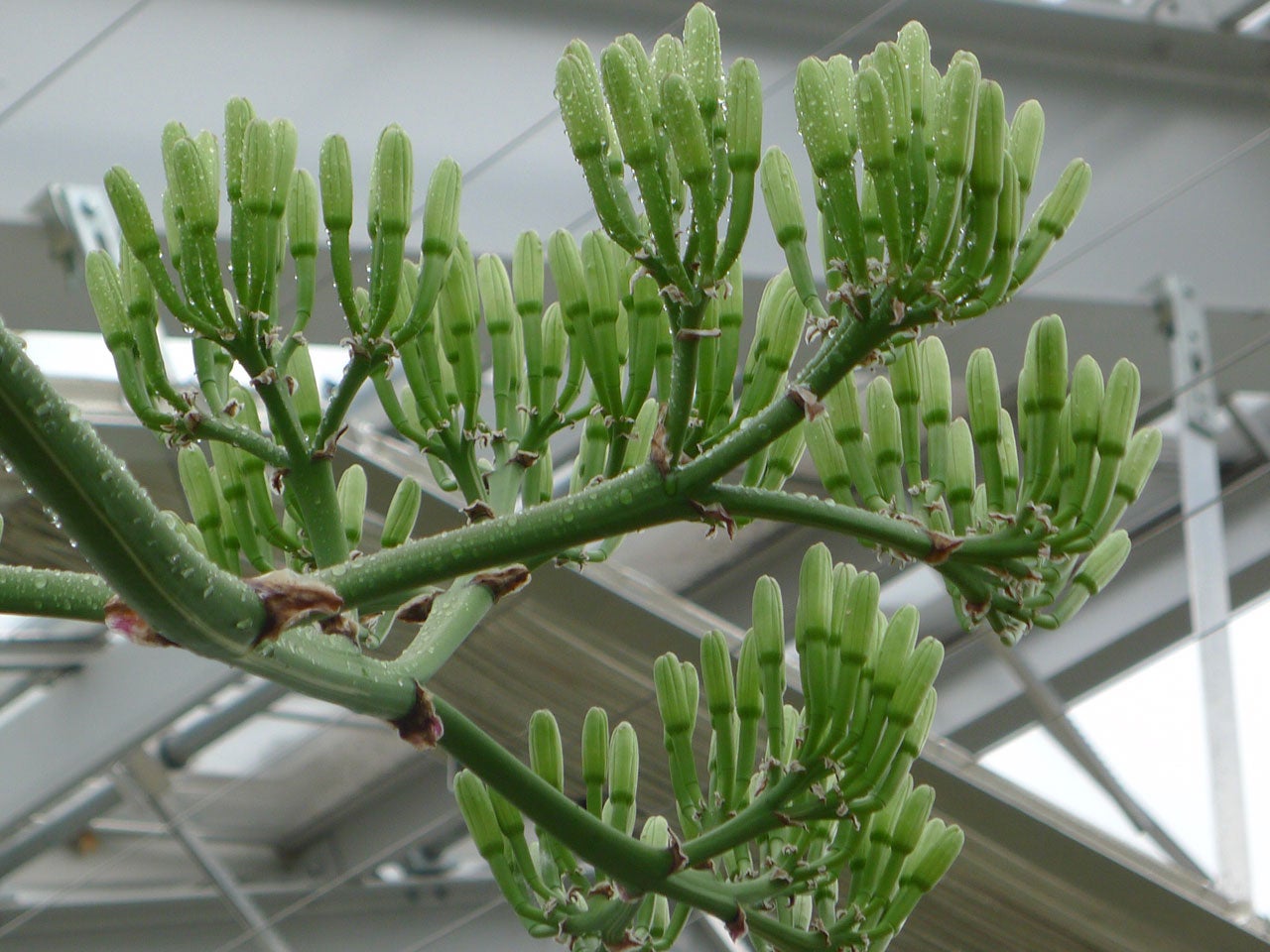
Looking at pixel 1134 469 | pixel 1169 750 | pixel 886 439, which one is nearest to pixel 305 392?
pixel 886 439

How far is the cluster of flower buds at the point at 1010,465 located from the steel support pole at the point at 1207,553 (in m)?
3.13

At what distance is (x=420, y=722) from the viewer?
1100 millimetres

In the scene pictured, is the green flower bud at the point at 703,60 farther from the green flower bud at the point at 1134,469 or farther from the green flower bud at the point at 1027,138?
the green flower bud at the point at 1134,469

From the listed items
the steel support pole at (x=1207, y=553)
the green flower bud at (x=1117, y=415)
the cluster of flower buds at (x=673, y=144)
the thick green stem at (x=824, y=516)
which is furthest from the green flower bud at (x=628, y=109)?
the steel support pole at (x=1207, y=553)

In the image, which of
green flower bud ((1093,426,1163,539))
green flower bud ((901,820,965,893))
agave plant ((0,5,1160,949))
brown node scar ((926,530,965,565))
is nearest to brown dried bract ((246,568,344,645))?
agave plant ((0,5,1160,949))

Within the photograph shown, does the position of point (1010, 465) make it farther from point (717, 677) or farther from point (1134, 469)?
point (717, 677)

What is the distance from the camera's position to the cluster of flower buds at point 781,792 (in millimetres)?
1384

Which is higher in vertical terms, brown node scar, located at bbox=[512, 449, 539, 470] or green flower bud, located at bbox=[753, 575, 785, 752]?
brown node scar, located at bbox=[512, 449, 539, 470]

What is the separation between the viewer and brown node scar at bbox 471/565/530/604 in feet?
4.20

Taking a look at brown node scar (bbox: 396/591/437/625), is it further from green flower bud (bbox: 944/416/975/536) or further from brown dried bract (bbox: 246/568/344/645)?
green flower bud (bbox: 944/416/975/536)

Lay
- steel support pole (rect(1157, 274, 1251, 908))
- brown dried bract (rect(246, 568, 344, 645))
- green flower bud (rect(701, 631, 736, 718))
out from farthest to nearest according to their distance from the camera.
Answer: steel support pole (rect(1157, 274, 1251, 908)) < green flower bud (rect(701, 631, 736, 718)) < brown dried bract (rect(246, 568, 344, 645))

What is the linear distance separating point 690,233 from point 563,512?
21 cm

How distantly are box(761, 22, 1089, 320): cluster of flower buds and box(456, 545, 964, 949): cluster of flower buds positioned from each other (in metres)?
0.29

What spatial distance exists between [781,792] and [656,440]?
37 cm
